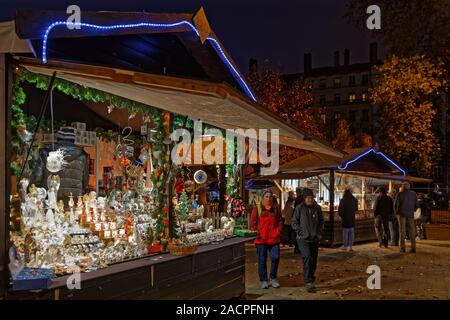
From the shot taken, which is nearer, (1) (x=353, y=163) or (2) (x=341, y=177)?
(1) (x=353, y=163)

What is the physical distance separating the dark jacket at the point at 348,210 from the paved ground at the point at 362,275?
0.84m

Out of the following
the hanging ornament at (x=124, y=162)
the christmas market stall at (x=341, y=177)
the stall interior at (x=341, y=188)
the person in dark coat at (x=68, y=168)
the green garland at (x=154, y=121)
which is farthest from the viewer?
the stall interior at (x=341, y=188)

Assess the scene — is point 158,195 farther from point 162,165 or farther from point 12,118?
point 12,118

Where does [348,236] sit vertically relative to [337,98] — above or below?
below

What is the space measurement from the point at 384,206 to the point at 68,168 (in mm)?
10656

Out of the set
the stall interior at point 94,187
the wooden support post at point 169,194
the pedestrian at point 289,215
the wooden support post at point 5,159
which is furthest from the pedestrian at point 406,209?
the wooden support post at point 5,159

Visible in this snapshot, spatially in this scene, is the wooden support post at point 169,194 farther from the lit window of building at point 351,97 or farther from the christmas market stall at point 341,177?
the lit window of building at point 351,97

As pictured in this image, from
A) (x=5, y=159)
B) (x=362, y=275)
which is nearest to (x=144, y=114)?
(x=5, y=159)

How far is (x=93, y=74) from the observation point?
516cm

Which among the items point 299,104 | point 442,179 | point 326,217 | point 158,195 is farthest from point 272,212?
point 442,179

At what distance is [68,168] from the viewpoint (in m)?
8.49

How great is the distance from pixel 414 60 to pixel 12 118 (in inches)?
694

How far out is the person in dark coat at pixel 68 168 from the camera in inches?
294

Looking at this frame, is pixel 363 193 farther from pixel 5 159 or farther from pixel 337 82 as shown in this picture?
pixel 337 82
